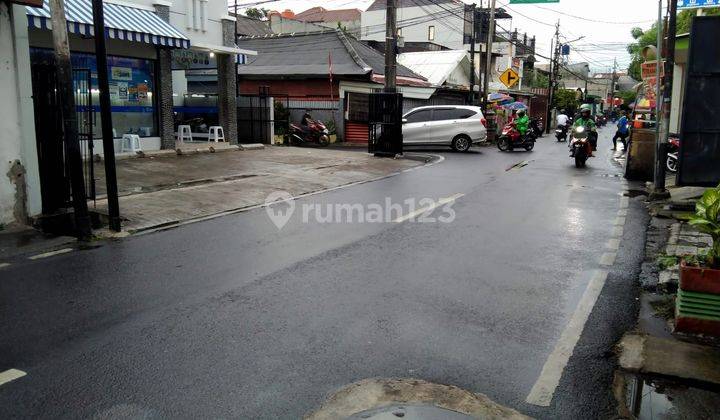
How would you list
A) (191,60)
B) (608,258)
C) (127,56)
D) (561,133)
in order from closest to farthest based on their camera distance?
(608,258), (127,56), (191,60), (561,133)

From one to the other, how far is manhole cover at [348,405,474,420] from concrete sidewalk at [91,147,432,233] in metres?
6.14

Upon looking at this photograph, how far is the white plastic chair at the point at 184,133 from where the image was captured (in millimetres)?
21431

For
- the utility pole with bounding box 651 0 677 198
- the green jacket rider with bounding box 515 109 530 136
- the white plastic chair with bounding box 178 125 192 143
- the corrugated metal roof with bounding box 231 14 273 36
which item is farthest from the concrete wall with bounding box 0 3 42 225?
the corrugated metal roof with bounding box 231 14 273 36

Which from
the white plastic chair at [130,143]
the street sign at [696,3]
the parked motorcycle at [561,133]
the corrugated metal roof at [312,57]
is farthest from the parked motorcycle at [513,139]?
the white plastic chair at [130,143]

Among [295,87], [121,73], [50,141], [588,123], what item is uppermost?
[295,87]

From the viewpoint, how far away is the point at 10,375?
13.1 ft

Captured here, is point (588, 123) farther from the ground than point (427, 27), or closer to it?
closer to it

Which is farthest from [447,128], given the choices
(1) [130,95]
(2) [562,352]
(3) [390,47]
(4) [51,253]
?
(2) [562,352]

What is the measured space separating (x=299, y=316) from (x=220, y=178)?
29.0 feet

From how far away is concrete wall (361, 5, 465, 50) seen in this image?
5716cm

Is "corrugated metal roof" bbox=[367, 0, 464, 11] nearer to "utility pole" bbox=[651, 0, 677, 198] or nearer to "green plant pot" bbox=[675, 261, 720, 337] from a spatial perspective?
"utility pole" bbox=[651, 0, 677, 198]

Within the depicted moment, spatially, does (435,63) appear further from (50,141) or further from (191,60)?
(50,141)

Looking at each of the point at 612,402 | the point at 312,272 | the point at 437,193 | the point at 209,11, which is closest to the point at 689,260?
the point at 612,402

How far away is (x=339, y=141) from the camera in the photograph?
26.3m
